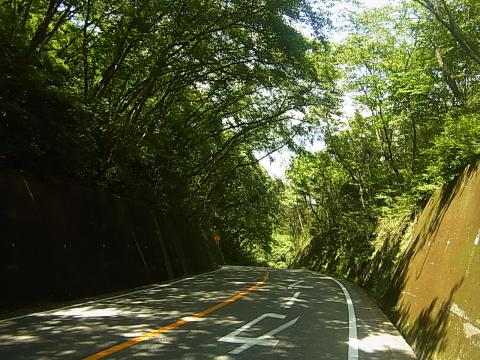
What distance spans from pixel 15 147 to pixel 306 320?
7.33 m

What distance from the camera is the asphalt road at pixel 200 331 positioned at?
584cm

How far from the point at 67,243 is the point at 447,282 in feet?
28.5

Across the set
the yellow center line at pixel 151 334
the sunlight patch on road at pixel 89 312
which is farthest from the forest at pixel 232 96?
the yellow center line at pixel 151 334

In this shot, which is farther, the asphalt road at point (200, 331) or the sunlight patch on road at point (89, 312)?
the sunlight patch on road at point (89, 312)

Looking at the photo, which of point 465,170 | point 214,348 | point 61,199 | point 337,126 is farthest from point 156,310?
point 337,126

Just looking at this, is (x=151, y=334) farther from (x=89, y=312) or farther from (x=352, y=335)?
(x=352, y=335)

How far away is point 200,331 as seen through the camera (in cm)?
716

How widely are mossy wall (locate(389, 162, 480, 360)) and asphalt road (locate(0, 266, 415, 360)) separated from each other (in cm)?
57

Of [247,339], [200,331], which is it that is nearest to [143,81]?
[200,331]

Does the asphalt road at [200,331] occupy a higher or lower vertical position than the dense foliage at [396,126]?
lower

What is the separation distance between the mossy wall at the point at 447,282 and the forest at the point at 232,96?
1282mm

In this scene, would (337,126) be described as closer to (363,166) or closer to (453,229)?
(363,166)

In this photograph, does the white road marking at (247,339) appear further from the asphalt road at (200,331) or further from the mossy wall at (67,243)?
the mossy wall at (67,243)

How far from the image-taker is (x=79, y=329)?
696 cm
